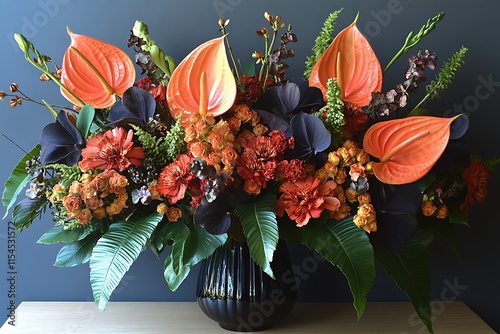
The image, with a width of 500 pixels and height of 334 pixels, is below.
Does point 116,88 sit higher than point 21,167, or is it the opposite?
point 116,88

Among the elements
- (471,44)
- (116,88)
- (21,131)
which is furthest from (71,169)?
A: (471,44)

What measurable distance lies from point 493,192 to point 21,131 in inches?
40.2

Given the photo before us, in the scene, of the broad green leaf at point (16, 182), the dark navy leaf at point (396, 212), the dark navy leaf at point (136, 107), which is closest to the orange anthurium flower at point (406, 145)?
the dark navy leaf at point (396, 212)

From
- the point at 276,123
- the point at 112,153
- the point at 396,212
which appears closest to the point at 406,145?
the point at 396,212

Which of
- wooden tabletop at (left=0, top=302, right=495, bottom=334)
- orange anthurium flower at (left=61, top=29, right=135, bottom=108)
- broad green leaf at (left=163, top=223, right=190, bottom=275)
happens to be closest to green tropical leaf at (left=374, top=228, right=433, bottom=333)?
wooden tabletop at (left=0, top=302, right=495, bottom=334)

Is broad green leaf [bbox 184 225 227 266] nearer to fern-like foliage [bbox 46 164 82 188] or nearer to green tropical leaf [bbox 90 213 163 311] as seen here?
green tropical leaf [bbox 90 213 163 311]

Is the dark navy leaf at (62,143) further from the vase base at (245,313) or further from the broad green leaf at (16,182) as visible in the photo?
the vase base at (245,313)

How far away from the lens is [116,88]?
102cm

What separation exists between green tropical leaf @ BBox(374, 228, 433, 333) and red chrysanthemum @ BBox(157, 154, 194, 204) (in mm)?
318

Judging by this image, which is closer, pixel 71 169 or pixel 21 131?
pixel 71 169

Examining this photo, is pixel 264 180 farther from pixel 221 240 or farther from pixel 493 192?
pixel 493 192

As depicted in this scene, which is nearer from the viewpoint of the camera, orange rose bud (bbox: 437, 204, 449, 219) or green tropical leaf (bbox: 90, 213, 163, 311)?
green tropical leaf (bbox: 90, 213, 163, 311)

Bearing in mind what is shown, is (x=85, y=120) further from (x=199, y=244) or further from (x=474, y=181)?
(x=474, y=181)

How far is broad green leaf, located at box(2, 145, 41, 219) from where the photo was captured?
1008mm
